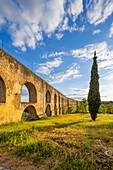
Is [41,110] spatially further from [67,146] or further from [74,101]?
[74,101]

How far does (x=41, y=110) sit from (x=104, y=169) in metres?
13.4

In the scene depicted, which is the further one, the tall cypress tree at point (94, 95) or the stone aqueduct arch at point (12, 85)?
the tall cypress tree at point (94, 95)

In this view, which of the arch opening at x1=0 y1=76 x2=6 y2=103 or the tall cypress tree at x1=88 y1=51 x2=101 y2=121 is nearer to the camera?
the arch opening at x1=0 y1=76 x2=6 y2=103

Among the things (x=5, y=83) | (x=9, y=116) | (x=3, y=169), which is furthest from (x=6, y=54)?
(x=3, y=169)

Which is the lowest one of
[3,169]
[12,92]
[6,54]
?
[3,169]

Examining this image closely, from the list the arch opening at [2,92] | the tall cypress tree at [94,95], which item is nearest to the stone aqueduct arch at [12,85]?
the arch opening at [2,92]

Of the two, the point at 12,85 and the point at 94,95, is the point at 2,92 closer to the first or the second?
the point at 12,85

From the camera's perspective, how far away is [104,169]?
9.89 feet

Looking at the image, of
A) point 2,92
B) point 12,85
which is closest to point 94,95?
point 12,85

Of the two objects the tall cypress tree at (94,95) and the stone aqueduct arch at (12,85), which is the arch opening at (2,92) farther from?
the tall cypress tree at (94,95)

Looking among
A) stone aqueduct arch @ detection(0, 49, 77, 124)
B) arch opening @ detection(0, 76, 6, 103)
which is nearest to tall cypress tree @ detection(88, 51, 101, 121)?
stone aqueduct arch @ detection(0, 49, 77, 124)

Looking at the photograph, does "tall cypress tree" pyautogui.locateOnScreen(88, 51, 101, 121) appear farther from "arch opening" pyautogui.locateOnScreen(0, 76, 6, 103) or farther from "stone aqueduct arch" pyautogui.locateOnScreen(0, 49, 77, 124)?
"arch opening" pyautogui.locateOnScreen(0, 76, 6, 103)

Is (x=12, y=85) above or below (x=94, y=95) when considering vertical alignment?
above

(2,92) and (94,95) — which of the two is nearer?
(2,92)
